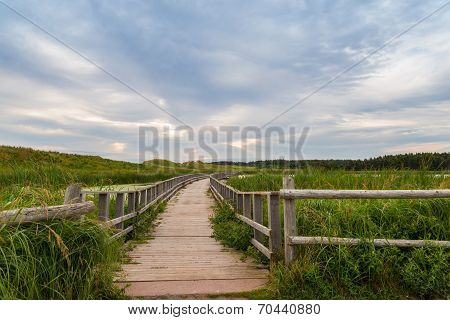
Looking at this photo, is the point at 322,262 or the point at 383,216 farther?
the point at 383,216

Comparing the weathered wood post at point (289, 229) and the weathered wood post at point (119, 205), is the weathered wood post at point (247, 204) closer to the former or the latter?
the weathered wood post at point (119, 205)

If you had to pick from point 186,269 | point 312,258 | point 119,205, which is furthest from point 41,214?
point 119,205

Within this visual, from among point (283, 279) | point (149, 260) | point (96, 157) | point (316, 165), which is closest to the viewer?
point (283, 279)

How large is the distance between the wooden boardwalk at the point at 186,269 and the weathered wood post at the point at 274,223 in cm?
40

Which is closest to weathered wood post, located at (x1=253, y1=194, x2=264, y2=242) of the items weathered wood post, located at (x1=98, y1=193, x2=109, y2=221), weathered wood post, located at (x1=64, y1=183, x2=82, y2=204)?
weathered wood post, located at (x1=98, y1=193, x2=109, y2=221)

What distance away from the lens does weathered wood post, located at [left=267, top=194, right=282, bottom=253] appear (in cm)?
520

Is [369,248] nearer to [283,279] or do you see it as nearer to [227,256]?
[283,279]

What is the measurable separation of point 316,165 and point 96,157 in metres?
31.9

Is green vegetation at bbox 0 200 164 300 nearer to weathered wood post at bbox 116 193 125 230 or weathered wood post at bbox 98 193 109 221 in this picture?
weathered wood post at bbox 98 193 109 221

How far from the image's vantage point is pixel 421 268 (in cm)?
428

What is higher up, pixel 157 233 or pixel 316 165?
pixel 316 165

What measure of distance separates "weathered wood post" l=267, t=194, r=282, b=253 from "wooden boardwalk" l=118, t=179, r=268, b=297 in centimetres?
40
